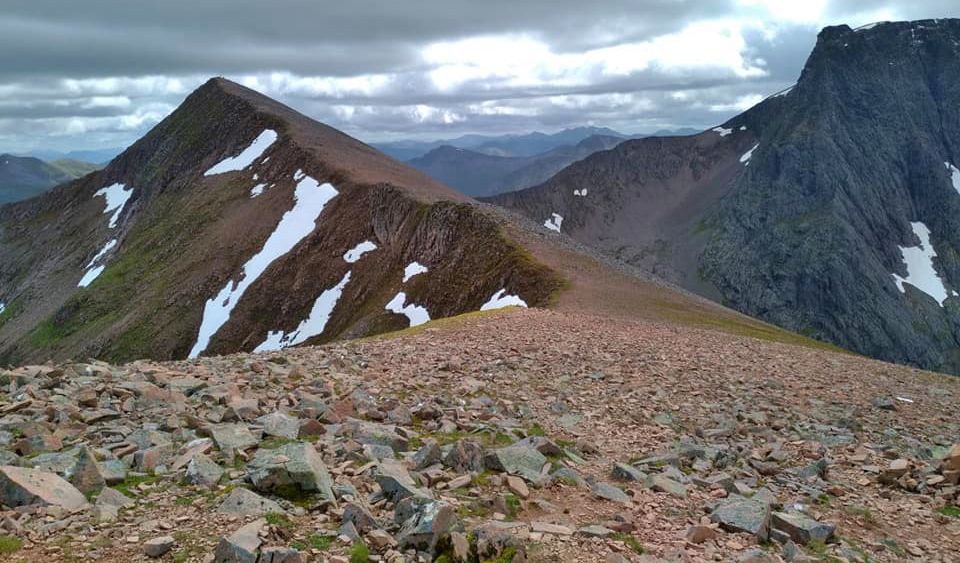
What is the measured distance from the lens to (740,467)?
1557 cm

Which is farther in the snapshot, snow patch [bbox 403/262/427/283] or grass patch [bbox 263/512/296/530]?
snow patch [bbox 403/262/427/283]

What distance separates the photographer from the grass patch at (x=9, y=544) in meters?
8.59

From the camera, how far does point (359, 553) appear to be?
907 cm

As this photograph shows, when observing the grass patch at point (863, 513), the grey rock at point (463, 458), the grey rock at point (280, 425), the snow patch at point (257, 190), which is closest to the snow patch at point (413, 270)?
the snow patch at point (257, 190)

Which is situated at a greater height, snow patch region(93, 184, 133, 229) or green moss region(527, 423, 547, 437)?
snow patch region(93, 184, 133, 229)

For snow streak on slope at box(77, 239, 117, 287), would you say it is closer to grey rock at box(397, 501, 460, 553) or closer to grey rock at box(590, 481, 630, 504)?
grey rock at box(590, 481, 630, 504)

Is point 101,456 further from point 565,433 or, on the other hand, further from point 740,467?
point 740,467

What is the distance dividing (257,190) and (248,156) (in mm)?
17650

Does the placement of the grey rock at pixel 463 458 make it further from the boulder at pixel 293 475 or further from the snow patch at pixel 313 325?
the snow patch at pixel 313 325

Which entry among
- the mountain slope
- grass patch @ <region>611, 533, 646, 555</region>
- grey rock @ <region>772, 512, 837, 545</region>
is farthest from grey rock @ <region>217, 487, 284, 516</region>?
the mountain slope

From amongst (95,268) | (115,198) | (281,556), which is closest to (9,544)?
(281,556)

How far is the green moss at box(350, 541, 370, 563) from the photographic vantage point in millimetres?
8977

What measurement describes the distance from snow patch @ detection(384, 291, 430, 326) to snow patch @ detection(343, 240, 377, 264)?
14.1 metres

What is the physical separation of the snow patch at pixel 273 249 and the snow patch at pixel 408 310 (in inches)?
1041
